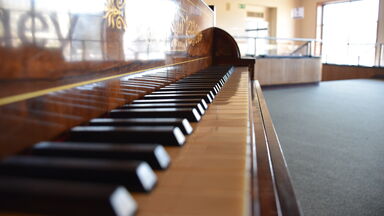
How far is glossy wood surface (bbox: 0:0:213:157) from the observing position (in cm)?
51

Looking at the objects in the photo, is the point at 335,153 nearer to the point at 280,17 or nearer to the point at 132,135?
the point at 132,135

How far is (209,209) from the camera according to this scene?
1.22ft

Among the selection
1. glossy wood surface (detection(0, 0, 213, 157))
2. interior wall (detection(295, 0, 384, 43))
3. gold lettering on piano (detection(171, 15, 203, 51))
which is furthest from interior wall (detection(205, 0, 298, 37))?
glossy wood surface (detection(0, 0, 213, 157))

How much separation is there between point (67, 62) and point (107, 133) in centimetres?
17

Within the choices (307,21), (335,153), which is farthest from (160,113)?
(307,21)

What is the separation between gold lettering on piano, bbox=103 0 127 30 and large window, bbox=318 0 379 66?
10.5 meters

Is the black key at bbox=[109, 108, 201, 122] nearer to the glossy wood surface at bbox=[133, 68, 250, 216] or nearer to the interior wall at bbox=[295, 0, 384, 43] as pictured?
the glossy wood surface at bbox=[133, 68, 250, 216]

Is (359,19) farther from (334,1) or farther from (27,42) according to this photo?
(27,42)

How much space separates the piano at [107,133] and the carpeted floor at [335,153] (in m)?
1.06

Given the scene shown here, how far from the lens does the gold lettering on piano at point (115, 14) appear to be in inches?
34.2

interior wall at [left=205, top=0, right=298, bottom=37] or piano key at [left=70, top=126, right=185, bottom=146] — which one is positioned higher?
interior wall at [left=205, top=0, right=298, bottom=37]

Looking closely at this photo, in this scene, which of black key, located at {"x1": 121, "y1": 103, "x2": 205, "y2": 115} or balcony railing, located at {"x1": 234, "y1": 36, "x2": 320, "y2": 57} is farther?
balcony railing, located at {"x1": 234, "y1": 36, "x2": 320, "y2": 57}

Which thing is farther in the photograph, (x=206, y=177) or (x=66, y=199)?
(x=206, y=177)

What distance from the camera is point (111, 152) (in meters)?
0.51
